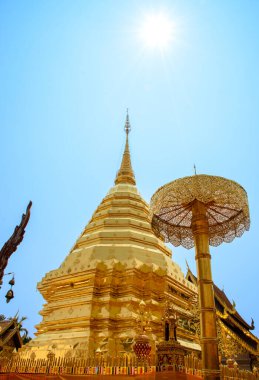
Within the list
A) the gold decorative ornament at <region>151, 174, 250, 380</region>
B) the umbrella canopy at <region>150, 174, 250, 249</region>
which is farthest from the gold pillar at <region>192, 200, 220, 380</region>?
the umbrella canopy at <region>150, 174, 250, 249</region>

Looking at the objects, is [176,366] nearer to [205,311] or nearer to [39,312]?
[205,311]

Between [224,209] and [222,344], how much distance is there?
185 inches

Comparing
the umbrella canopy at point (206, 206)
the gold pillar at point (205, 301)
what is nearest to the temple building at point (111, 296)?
the umbrella canopy at point (206, 206)

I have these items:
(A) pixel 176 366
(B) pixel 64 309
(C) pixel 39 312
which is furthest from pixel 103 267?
(A) pixel 176 366

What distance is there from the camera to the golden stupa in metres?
10.4

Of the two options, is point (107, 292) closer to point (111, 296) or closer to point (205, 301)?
point (111, 296)

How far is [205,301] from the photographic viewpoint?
227 inches

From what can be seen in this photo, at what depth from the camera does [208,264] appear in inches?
240

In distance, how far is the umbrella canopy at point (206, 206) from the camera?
6.72 metres

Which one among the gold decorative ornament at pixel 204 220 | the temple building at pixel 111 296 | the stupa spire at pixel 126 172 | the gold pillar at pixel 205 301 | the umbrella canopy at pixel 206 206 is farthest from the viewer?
the stupa spire at pixel 126 172

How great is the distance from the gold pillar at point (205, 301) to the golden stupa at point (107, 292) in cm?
453

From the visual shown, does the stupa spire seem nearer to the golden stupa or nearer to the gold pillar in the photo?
the golden stupa

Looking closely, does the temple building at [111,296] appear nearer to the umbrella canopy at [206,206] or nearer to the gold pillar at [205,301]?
the umbrella canopy at [206,206]

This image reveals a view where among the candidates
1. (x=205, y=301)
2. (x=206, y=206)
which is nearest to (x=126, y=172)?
(x=206, y=206)
